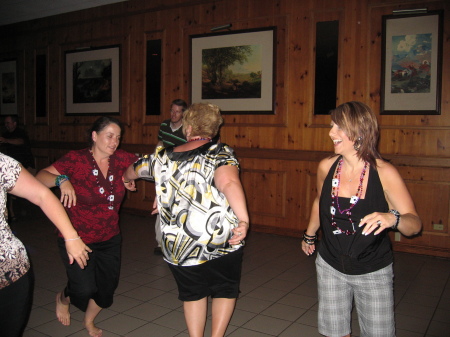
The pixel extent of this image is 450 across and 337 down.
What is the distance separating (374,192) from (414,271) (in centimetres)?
302

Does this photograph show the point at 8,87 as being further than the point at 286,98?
Yes

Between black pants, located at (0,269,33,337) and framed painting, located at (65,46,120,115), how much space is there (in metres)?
6.30

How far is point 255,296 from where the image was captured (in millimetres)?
3885

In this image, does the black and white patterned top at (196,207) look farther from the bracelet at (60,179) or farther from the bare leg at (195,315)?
the bracelet at (60,179)

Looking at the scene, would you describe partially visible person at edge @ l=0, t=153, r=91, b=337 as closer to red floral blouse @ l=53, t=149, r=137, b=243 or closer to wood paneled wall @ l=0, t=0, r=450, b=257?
red floral blouse @ l=53, t=149, r=137, b=243

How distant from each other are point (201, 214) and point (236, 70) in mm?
4408

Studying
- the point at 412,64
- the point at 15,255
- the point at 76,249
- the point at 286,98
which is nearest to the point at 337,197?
the point at 76,249

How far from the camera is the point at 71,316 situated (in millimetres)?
3420

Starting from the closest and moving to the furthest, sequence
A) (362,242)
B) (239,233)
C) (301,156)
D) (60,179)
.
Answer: (362,242), (239,233), (60,179), (301,156)

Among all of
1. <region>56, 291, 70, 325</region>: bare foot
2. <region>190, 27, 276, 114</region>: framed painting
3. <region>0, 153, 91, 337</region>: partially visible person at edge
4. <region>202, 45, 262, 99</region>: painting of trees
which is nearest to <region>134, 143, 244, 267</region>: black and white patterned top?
<region>0, 153, 91, 337</region>: partially visible person at edge

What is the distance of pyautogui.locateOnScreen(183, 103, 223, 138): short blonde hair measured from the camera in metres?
2.38

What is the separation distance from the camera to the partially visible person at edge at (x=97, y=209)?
2865mm

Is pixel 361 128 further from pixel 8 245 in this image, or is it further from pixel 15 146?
pixel 15 146

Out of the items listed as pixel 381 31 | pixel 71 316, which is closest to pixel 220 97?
pixel 381 31
